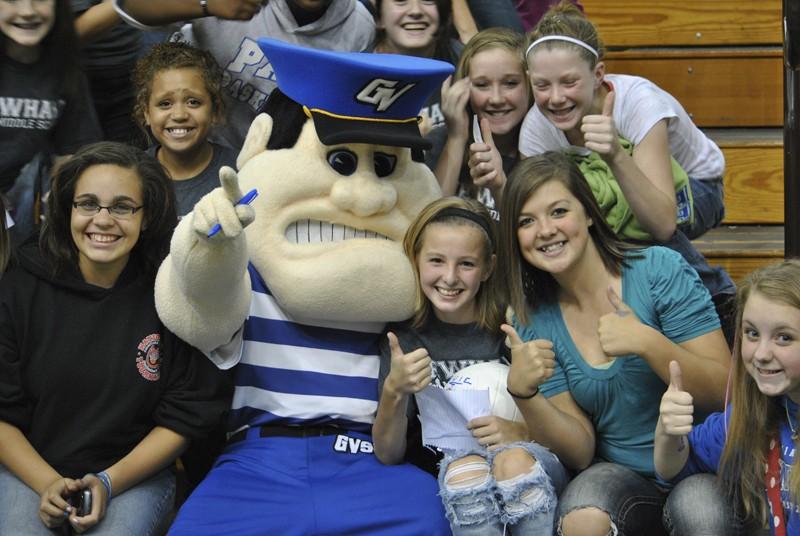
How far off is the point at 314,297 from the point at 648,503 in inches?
32.4

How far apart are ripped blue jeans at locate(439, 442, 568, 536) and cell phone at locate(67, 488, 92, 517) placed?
0.72 meters

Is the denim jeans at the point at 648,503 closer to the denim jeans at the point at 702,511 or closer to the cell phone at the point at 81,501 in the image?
the denim jeans at the point at 702,511

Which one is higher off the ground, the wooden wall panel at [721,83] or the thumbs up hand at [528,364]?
the wooden wall panel at [721,83]

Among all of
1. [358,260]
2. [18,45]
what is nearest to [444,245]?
[358,260]

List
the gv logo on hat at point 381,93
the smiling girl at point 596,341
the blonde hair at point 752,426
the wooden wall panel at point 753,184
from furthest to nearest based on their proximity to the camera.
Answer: the wooden wall panel at point 753,184
the gv logo on hat at point 381,93
the smiling girl at point 596,341
the blonde hair at point 752,426

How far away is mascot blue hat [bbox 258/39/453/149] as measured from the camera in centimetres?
275

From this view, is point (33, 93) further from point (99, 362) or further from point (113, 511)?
point (113, 511)

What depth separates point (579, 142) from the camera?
10.4 feet

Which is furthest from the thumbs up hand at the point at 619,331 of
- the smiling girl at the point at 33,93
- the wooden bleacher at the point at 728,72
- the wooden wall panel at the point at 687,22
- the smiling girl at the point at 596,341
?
the wooden wall panel at the point at 687,22

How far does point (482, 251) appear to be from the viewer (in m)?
2.87

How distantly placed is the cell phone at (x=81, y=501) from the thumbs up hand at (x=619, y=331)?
1103 mm

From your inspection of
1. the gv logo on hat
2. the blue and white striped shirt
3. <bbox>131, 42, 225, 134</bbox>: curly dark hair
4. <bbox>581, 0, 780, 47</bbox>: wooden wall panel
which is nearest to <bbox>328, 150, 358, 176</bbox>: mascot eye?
the gv logo on hat

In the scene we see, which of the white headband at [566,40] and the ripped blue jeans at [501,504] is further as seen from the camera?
the white headband at [566,40]

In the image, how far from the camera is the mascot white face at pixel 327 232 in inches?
110
